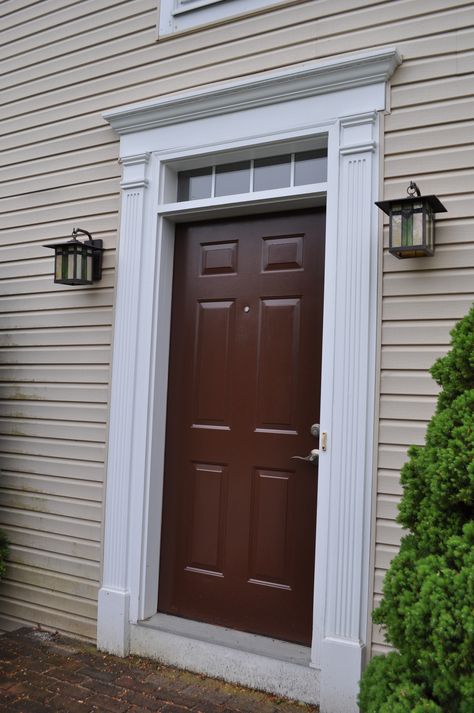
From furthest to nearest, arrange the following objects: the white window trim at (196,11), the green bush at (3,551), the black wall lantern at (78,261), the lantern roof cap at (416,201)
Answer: the green bush at (3,551), the black wall lantern at (78,261), the white window trim at (196,11), the lantern roof cap at (416,201)

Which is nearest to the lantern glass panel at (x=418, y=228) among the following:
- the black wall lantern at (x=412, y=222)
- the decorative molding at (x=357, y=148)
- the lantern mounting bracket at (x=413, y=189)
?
the black wall lantern at (x=412, y=222)

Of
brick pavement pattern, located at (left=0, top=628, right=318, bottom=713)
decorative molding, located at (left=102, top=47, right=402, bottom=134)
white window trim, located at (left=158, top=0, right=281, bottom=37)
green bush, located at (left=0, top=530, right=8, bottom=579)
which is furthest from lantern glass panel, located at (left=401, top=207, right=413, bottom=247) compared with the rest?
green bush, located at (left=0, top=530, right=8, bottom=579)

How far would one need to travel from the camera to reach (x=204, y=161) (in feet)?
11.8

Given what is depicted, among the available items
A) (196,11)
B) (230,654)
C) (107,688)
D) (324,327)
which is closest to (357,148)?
(324,327)

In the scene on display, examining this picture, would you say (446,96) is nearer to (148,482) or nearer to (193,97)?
(193,97)

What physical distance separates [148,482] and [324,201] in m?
1.79

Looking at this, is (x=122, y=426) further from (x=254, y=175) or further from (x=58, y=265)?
(x=254, y=175)

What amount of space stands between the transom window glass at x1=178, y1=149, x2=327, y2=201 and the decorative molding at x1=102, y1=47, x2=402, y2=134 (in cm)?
29

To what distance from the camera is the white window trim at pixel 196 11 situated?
3.47 m

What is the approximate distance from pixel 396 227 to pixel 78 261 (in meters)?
1.90

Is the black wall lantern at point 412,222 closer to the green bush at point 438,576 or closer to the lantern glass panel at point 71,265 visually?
the green bush at point 438,576

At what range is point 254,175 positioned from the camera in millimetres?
3490

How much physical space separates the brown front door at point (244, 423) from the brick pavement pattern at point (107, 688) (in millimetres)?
339

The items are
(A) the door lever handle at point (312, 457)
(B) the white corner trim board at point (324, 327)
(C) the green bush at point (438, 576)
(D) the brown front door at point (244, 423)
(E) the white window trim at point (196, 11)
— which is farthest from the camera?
(E) the white window trim at point (196, 11)
